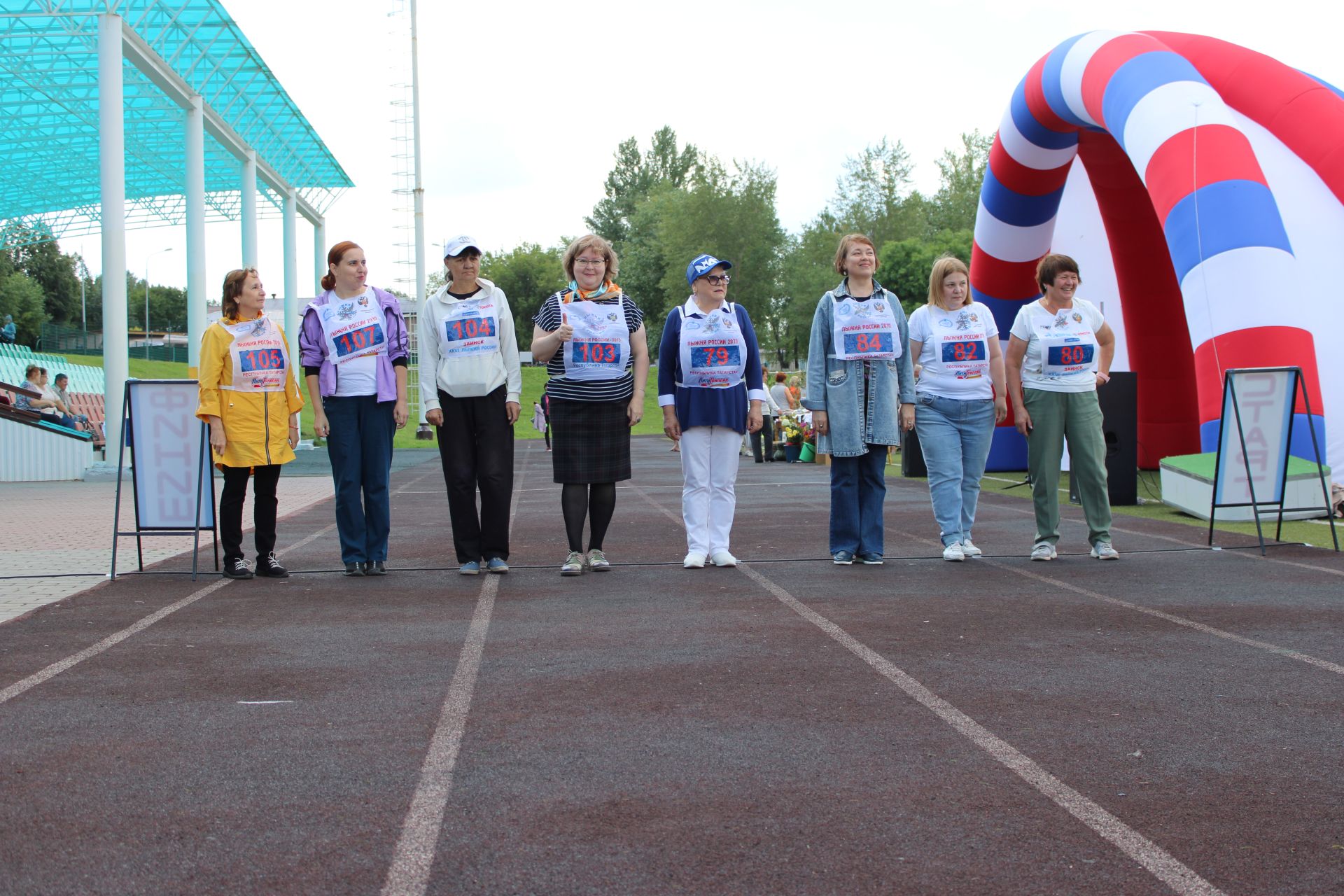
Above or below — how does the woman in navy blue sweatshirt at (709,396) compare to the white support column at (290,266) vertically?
below

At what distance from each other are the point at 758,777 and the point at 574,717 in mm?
872

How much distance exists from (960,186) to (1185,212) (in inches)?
3090

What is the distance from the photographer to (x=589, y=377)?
24.7 ft

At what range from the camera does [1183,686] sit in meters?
4.54

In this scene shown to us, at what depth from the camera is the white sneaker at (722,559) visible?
7.84m

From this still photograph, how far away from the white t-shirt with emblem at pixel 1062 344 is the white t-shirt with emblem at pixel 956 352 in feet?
0.78

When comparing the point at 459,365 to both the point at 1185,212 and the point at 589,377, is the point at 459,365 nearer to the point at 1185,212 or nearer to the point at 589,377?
the point at 589,377

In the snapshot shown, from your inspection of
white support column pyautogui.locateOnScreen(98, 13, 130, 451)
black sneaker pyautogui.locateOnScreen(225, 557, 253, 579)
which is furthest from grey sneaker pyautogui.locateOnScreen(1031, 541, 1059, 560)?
white support column pyautogui.locateOnScreen(98, 13, 130, 451)

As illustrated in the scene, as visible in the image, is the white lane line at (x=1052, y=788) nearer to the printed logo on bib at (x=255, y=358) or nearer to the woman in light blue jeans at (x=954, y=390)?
the woman in light blue jeans at (x=954, y=390)

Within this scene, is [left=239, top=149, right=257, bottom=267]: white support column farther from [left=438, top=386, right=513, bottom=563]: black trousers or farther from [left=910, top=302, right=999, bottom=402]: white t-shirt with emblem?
[left=910, top=302, right=999, bottom=402]: white t-shirt with emblem

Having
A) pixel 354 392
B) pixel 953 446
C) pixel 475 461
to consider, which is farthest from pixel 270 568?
pixel 953 446

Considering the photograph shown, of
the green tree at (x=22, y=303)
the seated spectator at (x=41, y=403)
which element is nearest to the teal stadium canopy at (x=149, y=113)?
the seated spectator at (x=41, y=403)

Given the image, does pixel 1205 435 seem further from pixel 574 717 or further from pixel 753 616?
pixel 574 717

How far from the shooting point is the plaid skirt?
7562 millimetres
